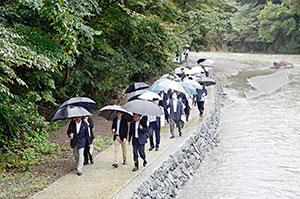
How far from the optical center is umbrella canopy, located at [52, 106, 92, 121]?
33.4ft

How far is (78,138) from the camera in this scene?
10.5 metres

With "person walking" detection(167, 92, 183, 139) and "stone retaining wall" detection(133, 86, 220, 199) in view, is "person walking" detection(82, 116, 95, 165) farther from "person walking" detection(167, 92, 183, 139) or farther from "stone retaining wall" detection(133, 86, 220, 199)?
"person walking" detection(167, 92, 183, 139)

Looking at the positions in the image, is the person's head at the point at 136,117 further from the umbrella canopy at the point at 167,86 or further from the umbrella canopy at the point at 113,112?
the umbrella canopy at the point at 167,86

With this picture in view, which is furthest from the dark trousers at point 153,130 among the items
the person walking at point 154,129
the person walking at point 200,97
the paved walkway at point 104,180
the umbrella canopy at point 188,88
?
the person walking at point 200,97

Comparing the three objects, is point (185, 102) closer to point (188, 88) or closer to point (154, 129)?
point (188, 88)

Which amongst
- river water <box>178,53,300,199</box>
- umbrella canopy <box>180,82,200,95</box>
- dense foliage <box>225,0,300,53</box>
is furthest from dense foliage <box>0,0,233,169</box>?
dense foliage <box>225,0,300,53</box>

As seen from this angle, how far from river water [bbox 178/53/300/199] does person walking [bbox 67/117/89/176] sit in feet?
10.2

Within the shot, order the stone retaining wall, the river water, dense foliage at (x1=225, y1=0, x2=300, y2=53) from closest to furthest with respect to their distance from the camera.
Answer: the stone retaining wall, the river water, dense foliage at (x1=225, y1=0, x2=300, y2=53)

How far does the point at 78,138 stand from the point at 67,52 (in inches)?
135

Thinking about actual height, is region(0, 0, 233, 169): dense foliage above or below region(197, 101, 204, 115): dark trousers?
above

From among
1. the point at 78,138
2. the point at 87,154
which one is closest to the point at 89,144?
the point at 87,154

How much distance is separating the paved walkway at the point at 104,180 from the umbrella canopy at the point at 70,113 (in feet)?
4.71

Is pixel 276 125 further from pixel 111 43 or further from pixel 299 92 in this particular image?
pixel 299 92

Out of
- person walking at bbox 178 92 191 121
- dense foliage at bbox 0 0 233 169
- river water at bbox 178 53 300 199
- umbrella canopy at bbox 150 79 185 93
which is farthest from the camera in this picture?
person walking at bbox 178 92 191 121
